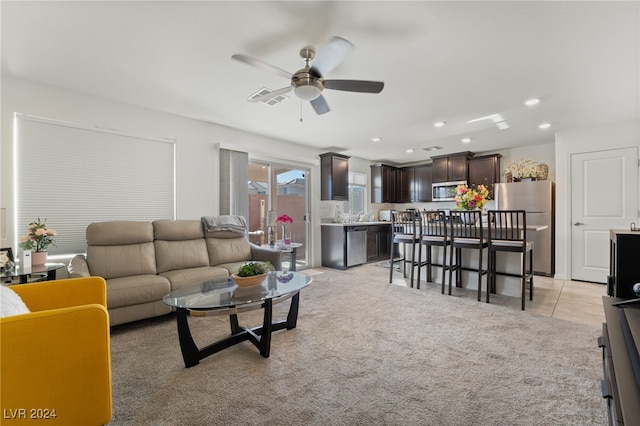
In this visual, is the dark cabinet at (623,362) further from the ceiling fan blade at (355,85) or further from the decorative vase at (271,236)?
the decorative vase at (271,236)

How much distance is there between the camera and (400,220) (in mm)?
4656

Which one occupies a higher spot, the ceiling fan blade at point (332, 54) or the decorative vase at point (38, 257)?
the ceiling fan blade at point (332, 54)

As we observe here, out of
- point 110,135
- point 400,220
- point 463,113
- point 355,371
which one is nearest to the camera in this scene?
point 355,371

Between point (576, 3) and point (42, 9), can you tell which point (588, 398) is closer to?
point (576, 3)

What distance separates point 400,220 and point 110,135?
4207mm

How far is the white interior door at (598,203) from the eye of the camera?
13.5 feet

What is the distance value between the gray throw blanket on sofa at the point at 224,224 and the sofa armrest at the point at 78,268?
1.33 meters

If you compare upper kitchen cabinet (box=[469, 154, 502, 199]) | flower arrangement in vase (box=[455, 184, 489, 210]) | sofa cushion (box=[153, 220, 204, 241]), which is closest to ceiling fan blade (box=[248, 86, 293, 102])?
sofa cushion (box=[153, 220, 204, 241])

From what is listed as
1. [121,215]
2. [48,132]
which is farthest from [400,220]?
[48,132]

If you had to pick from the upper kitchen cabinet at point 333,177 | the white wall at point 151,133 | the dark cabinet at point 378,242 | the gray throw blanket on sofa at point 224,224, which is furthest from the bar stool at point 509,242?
the white wall at point 151,133

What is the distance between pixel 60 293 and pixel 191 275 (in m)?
1.39

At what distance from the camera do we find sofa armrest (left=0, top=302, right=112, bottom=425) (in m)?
1.10

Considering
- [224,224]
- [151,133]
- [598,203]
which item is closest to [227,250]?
[224,224]

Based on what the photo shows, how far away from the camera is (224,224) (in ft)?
12.8
